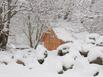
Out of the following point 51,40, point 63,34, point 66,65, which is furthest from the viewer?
point 51,40

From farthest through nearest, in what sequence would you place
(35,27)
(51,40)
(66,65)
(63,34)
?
1. (35,27)
2. (51,40)
3. (63,34)
4. (66,65)

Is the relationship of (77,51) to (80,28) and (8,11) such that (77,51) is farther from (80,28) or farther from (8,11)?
(80,28)

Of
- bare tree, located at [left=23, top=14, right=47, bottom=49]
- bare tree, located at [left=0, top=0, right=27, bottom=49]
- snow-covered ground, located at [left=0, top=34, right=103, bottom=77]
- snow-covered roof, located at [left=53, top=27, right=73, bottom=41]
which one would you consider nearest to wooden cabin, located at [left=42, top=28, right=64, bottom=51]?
snow-covered roof, located at [left=53, top=27, right=73, bottom=41]

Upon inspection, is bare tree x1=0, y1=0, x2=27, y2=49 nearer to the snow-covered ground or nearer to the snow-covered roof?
the snow-covered roof

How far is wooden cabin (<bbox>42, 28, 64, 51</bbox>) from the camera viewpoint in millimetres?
22312

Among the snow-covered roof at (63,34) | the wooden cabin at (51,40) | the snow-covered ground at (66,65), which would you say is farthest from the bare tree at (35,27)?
the snow-covered ground at (66,65)

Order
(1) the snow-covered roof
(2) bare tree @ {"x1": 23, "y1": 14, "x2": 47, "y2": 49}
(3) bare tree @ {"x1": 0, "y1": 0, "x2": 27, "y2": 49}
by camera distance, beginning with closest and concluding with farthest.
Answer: (3) bare tree @ {"x1": 0, "y1": 0, "x2": 27, "y2": 49} → (1) the snow-covered roof → (2) bare tree @ {"x1": 23, "y1": 14, "x2": 47, "y2": 49}

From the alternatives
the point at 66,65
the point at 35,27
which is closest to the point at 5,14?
the point at 35,27

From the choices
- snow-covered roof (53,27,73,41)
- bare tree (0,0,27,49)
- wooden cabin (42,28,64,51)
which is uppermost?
bare tree (0,0,27,49)

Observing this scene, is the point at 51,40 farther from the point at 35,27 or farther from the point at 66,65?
the point at 66,65

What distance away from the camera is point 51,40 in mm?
23078

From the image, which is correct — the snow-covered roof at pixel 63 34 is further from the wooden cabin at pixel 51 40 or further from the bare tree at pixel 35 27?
the bare tree at pixel 35 27

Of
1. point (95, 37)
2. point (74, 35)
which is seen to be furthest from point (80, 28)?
point (95, 37)

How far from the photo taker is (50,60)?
11.1 m
